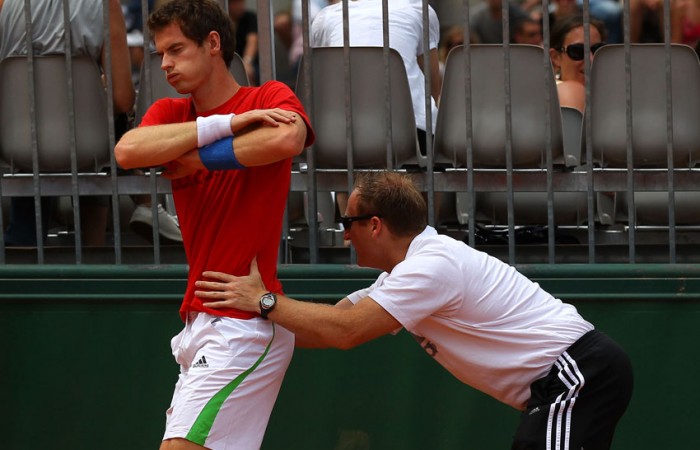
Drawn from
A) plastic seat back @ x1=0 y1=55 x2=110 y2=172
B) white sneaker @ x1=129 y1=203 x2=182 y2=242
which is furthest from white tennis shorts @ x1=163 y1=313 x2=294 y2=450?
white sneaker @ x1=129 y1=203 x2=182 y2=242

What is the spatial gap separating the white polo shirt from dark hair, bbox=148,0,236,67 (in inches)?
40.1

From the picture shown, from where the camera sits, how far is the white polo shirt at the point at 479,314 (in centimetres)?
415

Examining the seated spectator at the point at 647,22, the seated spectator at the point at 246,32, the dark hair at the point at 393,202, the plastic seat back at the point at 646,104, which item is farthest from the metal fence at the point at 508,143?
the seated spectator at the point at 246,32

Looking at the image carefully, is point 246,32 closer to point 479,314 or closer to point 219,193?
point 219,193

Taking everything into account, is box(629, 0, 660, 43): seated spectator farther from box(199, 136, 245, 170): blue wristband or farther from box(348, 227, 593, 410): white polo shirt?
box(199, 136, 245, 170): blue wristband

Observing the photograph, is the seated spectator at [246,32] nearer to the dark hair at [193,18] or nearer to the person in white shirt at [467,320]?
the dark hair at [193,18]

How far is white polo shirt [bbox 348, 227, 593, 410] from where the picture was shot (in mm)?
4152

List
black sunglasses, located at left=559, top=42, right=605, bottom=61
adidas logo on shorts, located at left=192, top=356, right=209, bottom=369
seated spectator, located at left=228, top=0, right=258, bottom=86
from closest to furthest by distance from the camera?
1. adidas logo on shorts, located at left=192, top=356, right=209, bottom=369
2. black sunglasses, located at left=559, top=42, right=605, bottom=61
3. seated spectator, located at left=228, top=0, right=258, bottom=86

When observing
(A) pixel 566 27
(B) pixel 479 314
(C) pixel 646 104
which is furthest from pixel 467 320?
(A) pixel 566 27

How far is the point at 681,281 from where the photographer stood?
545 cm

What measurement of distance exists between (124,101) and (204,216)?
1690 millimetres

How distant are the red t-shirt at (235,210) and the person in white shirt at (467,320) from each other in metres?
0.07

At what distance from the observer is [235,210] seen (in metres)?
4.16

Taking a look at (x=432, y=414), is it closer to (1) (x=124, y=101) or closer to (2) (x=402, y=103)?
(2) (x=402, y=103)
